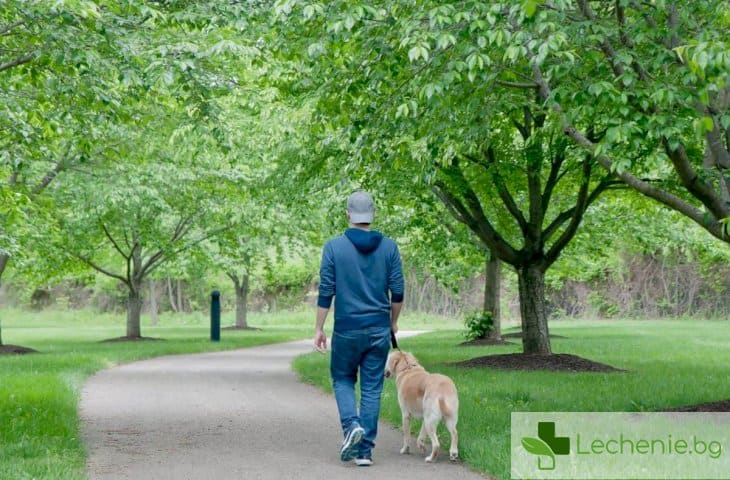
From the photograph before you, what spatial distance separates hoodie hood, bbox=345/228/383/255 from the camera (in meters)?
7.43

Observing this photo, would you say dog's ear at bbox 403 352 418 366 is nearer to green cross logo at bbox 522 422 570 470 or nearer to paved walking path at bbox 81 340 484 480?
paved walking path at bbox 81 340 484 480

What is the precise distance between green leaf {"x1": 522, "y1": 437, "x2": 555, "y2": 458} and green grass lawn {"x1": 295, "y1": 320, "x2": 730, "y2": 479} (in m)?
0.17

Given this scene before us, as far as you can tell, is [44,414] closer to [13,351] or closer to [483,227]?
[483,227]

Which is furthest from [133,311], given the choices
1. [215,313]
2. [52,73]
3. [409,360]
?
[409,360]

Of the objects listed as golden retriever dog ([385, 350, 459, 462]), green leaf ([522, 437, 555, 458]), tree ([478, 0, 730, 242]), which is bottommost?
green leaf ([522, 437, 555, 458])

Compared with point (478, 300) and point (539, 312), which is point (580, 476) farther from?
point (478, 300)

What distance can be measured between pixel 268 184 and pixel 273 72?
412 cm

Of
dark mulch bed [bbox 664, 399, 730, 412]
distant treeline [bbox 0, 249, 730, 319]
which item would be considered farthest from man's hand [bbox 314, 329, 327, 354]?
distant treeline [bbox 0, 249, 730, 319]

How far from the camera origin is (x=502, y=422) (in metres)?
9.05

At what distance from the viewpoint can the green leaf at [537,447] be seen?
23.1 ft

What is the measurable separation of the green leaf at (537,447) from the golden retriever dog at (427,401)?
0.56m

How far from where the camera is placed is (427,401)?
716cm

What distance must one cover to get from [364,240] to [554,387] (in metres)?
6.10

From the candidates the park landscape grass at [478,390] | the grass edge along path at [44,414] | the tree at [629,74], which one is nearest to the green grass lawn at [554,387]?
the park landscape grass at [478,390]
